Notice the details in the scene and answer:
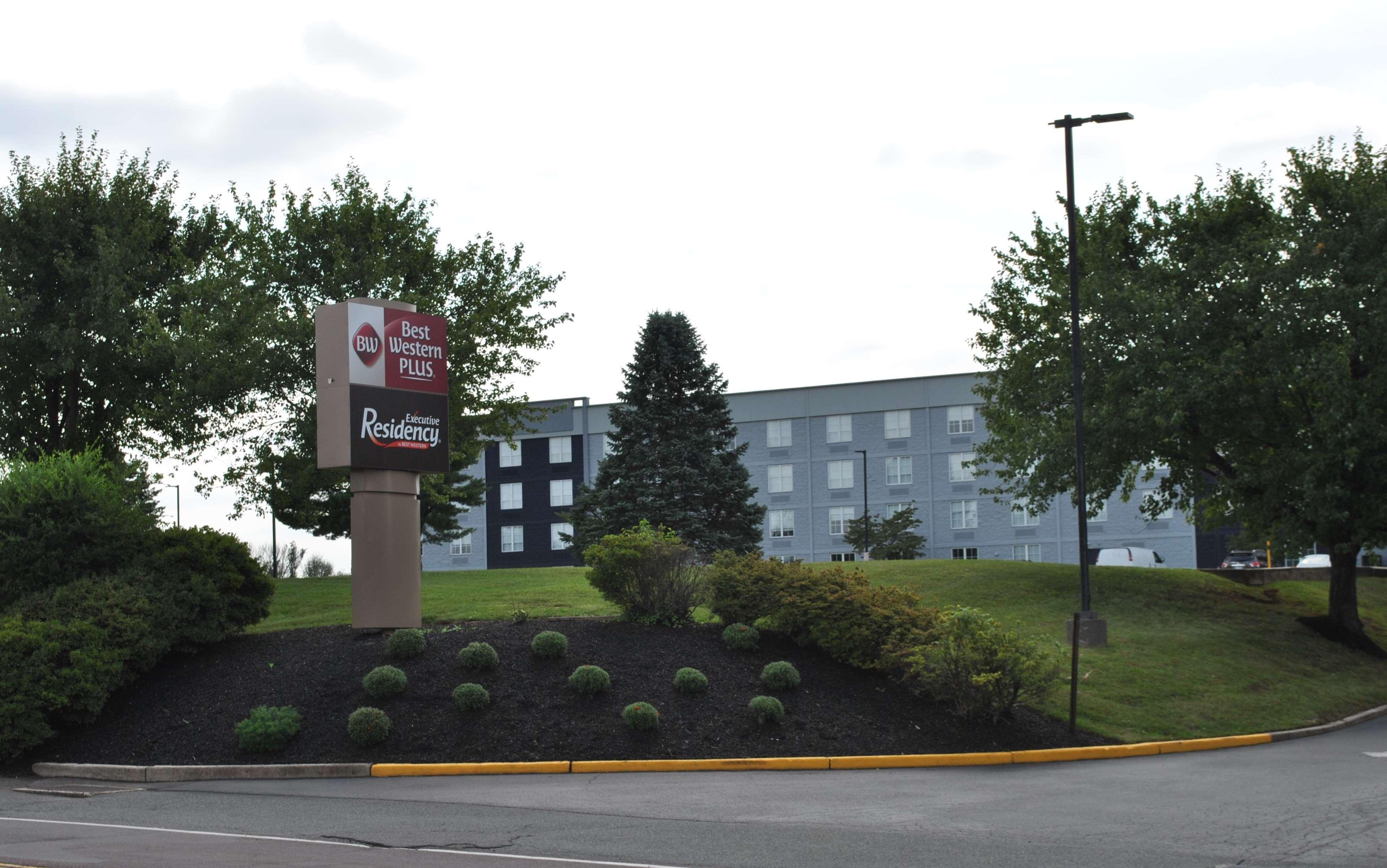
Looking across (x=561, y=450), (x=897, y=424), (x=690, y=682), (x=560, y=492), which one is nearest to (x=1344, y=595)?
(x=690, y=682)

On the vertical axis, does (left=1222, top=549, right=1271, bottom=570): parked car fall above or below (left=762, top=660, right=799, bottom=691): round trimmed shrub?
below

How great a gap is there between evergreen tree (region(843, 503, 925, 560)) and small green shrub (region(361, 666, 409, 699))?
50757mm

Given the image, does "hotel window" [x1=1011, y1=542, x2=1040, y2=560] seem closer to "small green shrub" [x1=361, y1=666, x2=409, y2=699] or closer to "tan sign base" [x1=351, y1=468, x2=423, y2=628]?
"tan sign base" [x1=351, y1=468, x2=423, y2=628]

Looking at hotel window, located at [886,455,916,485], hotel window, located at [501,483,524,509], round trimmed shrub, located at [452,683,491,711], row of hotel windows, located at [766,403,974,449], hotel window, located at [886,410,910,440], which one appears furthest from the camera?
hotel window, located at [501,483,524,509]

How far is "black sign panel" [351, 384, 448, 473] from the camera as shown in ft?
64.5

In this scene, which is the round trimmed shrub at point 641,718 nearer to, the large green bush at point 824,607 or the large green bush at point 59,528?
the large green bush at point 824,607

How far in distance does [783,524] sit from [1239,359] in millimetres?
49333

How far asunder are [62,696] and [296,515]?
2470cm

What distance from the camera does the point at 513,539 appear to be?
79438 mm

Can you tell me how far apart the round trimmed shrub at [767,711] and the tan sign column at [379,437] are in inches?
250

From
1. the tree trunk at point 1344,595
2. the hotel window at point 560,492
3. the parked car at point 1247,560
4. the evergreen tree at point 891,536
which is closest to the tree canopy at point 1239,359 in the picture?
the tree trunk at point 1344,595

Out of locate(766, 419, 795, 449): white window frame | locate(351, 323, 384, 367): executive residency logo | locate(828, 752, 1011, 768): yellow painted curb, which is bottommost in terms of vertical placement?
locate(828, 752, 1011, 768): yellow painted curb

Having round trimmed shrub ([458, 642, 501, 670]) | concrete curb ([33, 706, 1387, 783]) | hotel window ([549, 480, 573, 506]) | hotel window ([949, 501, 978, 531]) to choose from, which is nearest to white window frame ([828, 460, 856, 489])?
hotel window ([949, 501, 978, 531])

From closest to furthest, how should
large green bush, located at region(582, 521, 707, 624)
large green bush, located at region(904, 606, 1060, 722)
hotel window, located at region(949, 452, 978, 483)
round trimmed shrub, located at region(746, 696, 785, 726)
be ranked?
round trimmed shrub, located at region(746, 696, 785, 726) → large green bush, located at region(904, 606, 1060, 722) → large green bush, located at region(582, 521, 707, 624) → hotel window, located at region(949, 452, 978, 483)
